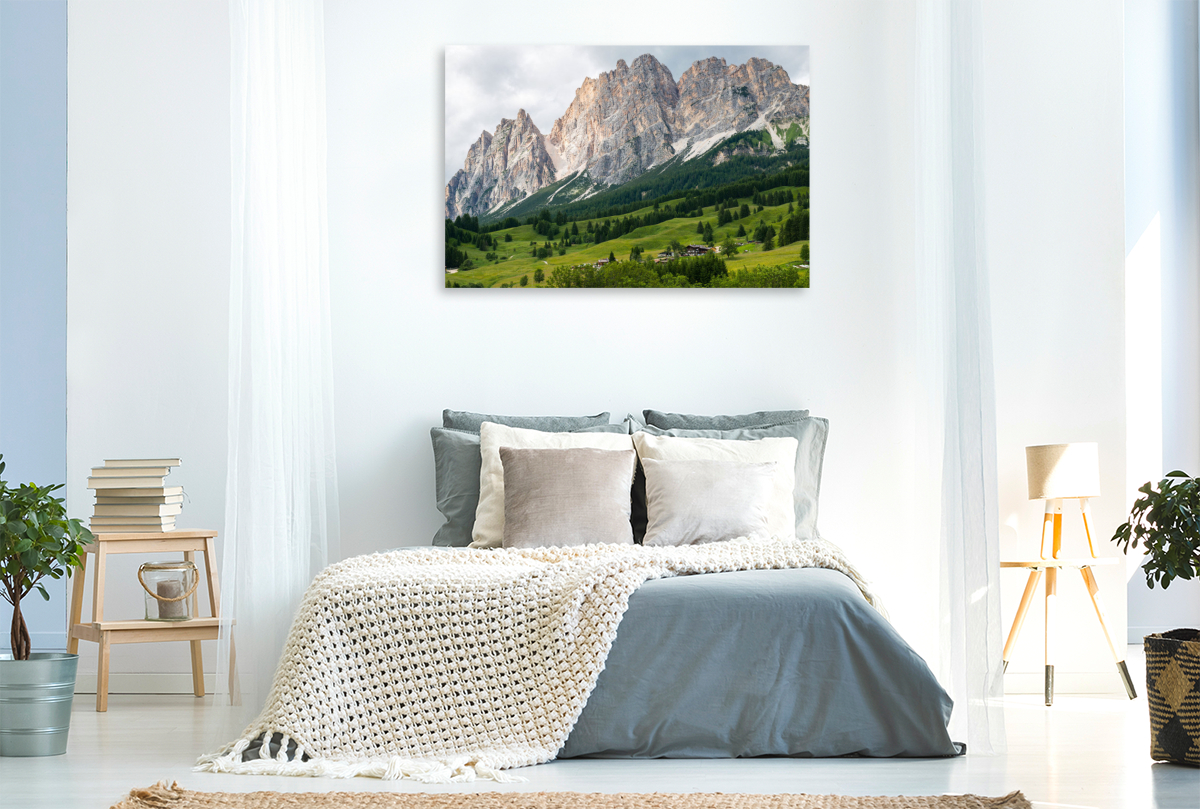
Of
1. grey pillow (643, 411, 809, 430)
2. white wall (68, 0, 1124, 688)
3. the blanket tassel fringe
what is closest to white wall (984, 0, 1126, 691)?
white wall (68, 0, 1124, 688)

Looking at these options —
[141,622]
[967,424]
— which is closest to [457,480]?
[141,622]

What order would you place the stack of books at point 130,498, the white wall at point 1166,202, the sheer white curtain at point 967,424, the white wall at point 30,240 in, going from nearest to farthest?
the sheer white curtain at point 967,424 < the stack of books at point 130,498 < the white wall at point 30,240 < the white wall at point 1166,202

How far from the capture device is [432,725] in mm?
2670

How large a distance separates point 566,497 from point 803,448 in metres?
0.96

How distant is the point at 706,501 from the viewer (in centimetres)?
343

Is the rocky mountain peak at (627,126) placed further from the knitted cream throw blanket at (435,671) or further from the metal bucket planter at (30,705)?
the metal bucket planter at (30,705)

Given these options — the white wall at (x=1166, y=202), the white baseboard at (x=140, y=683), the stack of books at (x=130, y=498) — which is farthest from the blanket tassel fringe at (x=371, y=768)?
the white wall at (x=1166, y=202)

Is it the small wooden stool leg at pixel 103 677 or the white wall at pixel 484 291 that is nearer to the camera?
the small wooden stool leg at pixel 103 677

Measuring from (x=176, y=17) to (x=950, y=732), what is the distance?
12.4 ft

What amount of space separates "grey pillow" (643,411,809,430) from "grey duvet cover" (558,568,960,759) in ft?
4.31

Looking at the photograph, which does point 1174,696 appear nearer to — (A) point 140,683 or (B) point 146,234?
(A) point 140,683

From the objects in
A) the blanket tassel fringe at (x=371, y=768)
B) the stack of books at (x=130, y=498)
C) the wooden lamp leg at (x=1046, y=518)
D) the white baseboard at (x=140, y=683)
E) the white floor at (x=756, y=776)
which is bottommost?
the white baseboard at (x=140, y=683)

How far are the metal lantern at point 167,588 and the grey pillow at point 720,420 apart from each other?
179 centimetres

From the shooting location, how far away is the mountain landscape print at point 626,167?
4.10m
